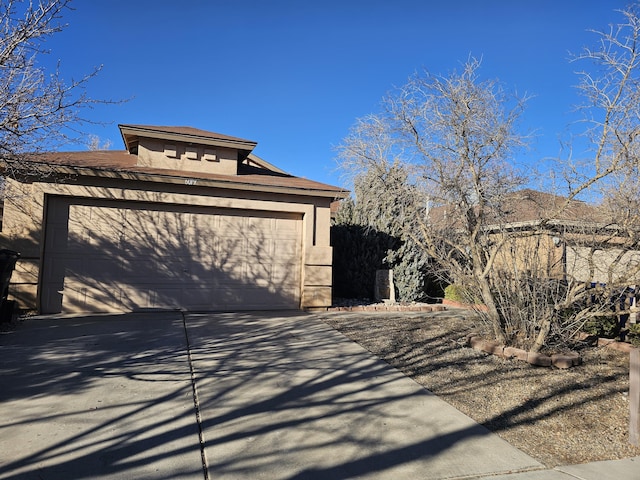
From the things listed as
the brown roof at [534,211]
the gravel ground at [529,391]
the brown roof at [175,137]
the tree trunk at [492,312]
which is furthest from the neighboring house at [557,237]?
the brown roof at [175,137]

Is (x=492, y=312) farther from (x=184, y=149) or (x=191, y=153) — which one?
(x=184, y=149)

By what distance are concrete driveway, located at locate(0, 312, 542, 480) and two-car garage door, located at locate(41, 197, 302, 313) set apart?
276 centimetres

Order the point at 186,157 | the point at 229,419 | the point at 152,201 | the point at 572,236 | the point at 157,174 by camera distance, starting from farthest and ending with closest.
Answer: the point at 186,157
the point at 152,201
the point at 157,174
the point at 572,236
the point at 229,419

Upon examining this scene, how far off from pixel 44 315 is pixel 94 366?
4482 millimetres

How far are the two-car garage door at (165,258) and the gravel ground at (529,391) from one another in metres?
3.23

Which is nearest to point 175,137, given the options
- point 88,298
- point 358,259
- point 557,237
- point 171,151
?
point 171,151

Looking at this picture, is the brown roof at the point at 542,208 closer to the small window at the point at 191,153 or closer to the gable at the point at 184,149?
the gable at the point at 184,149

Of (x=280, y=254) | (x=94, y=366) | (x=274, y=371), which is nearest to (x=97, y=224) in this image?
(x=280, y=254)

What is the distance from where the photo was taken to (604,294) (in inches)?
251

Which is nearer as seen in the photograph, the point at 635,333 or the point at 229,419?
the point at 229,419

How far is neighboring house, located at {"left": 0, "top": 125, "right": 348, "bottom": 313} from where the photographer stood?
9414 mm

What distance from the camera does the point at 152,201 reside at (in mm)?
10195

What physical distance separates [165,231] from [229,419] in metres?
6.87

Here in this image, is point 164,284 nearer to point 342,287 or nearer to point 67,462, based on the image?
point 342,287
